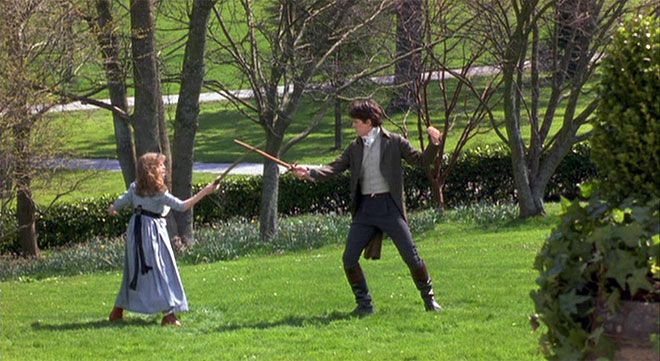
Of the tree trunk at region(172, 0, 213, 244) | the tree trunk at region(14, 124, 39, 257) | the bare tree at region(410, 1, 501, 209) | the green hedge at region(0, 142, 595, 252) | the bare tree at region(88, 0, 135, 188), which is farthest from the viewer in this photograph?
the green hedge at region(0, 142, 595, 252)

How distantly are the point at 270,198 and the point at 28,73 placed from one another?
216 inches

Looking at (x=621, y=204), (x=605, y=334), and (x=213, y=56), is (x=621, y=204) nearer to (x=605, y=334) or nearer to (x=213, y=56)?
(x=605, y=334)

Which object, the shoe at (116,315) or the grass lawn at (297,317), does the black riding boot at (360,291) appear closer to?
the grass lawn at (297,317)

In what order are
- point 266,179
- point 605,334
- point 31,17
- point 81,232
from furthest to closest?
point 81,232 < point 266,179 < point 31,17 < point 605,334

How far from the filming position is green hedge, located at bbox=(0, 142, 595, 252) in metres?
23.9

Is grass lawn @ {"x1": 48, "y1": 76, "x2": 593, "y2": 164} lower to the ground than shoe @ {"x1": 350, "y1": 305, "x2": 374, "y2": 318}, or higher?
higher

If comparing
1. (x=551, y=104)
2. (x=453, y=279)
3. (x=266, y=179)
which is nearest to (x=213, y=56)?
(x=266, y=179)

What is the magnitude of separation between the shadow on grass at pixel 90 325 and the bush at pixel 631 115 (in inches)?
242

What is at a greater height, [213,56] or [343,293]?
[213,56]

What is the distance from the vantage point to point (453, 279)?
40.1ft

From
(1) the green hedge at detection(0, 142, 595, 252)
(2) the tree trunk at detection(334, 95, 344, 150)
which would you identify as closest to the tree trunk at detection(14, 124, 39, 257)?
(1) the green hedge at detection(0, 142, 595, 252)

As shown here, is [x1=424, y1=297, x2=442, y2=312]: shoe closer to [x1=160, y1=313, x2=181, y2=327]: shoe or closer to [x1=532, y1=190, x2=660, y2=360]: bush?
[x1=160, y1=313, x2=181, y2=327]: shoe

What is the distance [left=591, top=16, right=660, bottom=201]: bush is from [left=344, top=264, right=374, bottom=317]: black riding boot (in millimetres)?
5025

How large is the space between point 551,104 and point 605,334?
54.1 feet
